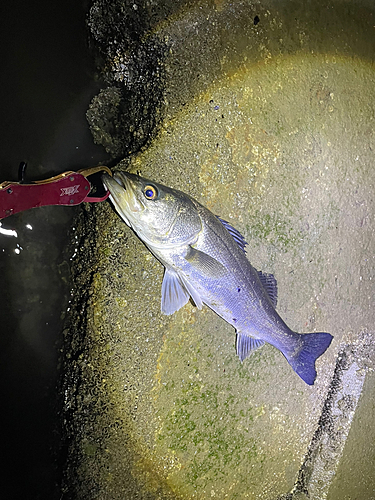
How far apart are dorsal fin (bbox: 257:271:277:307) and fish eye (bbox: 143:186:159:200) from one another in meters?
1.11

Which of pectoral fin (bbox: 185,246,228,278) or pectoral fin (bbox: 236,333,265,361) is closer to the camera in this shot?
pectoral fin (bbox: 185,246,228,278)

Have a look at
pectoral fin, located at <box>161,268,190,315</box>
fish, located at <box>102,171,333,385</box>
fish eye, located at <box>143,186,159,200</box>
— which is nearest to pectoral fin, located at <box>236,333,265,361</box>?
fish, located at <box>102,171,333,385</box>

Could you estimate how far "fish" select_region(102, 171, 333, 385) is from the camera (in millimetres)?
2324

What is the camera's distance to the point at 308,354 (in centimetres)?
300

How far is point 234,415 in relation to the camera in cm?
324

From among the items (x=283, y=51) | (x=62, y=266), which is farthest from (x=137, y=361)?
(x=283, y=51)

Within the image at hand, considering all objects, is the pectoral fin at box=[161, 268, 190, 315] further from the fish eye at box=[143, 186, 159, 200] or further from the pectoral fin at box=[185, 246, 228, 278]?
the fish eye at box=[143, 186, 159, 200]

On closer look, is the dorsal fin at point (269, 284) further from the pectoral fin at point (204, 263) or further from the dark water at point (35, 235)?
the dark water at point (35, 235)

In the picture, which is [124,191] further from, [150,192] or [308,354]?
[308,354]

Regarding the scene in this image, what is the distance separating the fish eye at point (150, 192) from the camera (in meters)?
2.29

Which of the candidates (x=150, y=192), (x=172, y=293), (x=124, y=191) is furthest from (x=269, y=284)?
(x=124, y=191)

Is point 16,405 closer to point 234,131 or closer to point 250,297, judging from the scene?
point 250,297

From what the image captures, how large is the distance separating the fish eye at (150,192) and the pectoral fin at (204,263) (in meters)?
0.45

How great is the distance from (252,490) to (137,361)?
1838mm
